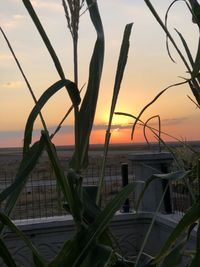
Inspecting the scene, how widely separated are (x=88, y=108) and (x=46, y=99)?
0.09 meters

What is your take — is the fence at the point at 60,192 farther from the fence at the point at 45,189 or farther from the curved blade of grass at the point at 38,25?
the curved blade of grass at the point at 38,25

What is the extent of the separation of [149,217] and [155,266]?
16.9 ft

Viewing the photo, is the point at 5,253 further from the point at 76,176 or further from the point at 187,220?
the point at 187,220

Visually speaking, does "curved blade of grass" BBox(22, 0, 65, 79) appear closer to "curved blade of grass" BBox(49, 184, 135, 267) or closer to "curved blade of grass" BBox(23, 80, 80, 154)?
"curved blade of grass" BBox(23, 80, 80, 154)

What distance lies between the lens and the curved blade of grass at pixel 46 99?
35.1 inches

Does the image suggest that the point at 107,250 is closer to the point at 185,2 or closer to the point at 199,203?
the point at 199,203

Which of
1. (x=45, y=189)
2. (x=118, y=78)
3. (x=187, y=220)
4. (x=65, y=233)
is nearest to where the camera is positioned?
(x=187, y=220)

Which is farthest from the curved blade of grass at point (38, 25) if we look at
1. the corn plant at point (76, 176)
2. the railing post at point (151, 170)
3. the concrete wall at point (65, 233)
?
the railing post at point (151, 170)

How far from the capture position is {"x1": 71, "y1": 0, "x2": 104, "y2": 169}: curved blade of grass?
93 centimetres

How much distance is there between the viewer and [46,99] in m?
0.90

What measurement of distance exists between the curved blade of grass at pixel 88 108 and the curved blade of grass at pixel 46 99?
1.0 inches

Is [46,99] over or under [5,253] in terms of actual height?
over

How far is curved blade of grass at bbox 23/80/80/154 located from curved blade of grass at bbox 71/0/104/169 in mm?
25

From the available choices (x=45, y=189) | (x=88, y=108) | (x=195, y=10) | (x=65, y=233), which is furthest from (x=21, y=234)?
(x=45, y=189)
